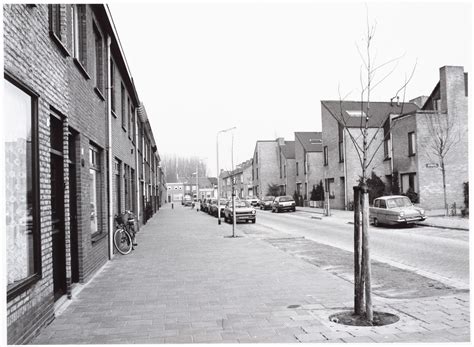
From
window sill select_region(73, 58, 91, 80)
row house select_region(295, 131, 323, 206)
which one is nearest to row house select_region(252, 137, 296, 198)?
row house select_region(295, 131, 323, 206)

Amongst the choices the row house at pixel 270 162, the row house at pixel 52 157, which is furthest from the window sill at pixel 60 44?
the row house at pixel 270 162

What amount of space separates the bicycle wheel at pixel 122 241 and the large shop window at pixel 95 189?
1.49m

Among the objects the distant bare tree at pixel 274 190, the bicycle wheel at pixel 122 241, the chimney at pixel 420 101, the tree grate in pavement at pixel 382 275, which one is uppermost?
the chimney at pixel 420 101

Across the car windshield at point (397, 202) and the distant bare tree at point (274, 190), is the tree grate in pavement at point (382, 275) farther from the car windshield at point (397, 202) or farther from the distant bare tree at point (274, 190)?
the distant bare tree at point (274, 190)

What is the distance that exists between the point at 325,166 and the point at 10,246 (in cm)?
3549

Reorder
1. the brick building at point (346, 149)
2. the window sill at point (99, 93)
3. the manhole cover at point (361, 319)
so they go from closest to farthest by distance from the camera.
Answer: the manhole cover at point (361, 319)
the window sill at point (99, 93)
the brick building at point (346, 149)

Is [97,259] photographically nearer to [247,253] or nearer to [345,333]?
[247,253]

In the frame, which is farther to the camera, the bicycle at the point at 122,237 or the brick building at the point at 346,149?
the brick building at the point at 346,149

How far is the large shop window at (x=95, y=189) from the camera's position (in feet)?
31.9

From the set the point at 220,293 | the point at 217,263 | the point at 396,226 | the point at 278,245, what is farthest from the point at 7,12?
the point at 396,226

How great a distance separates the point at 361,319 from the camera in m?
5.41

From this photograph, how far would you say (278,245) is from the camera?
14094 millimetres

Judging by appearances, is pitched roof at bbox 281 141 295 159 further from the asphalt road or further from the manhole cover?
the manhole cover

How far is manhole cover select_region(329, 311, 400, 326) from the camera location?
528 centimetres
